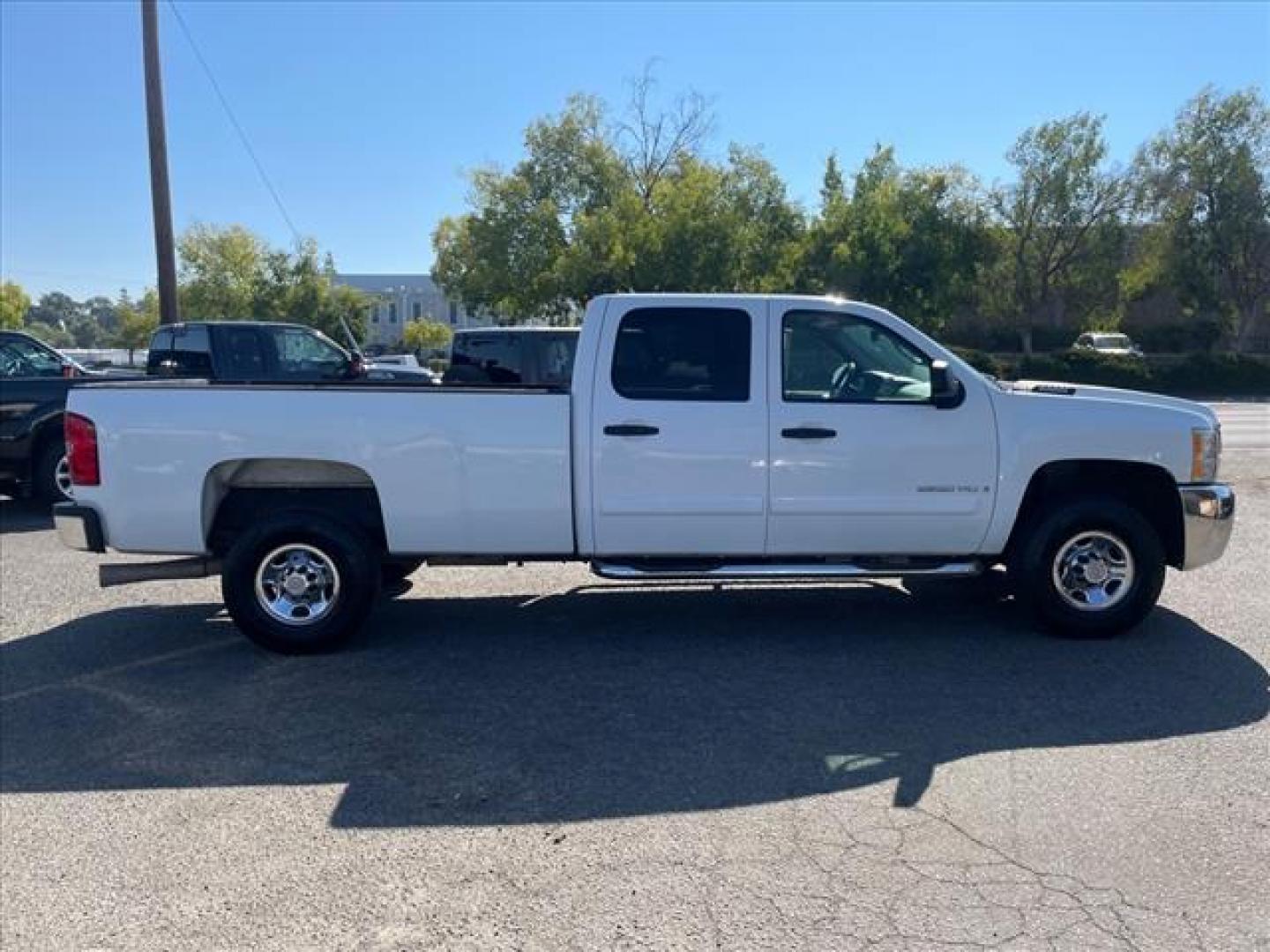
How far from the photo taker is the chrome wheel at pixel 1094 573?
19.5ft

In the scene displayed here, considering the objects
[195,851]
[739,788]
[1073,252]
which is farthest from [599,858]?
[1073,252]

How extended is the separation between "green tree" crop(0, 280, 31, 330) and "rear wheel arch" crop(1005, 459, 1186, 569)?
→ 72.8m

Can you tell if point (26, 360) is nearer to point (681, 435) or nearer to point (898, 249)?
point (681, 435)

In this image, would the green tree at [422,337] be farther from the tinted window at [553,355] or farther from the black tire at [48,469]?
the black tire at [48,469]

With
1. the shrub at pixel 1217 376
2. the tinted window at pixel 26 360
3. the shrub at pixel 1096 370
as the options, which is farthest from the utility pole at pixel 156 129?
the shrub at pixel 1217 376

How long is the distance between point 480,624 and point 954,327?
6027 centimetres

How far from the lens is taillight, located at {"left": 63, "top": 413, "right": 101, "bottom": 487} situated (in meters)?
5.69

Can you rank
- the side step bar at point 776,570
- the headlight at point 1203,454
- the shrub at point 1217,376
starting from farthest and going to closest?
the shrub at point 1217,376, the headlight at point 1203,454, the side step bar at point 776,570

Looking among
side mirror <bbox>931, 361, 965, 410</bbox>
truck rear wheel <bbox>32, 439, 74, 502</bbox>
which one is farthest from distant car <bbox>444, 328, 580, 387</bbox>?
side mirror <bbox>931, 361, 965, 410</bbox>

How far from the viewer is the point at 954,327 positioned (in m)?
62.2

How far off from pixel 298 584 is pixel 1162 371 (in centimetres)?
3914

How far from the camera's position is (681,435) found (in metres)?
5.74

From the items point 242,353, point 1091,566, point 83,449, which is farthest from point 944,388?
point 242,353

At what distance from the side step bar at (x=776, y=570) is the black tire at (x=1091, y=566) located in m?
0.37
